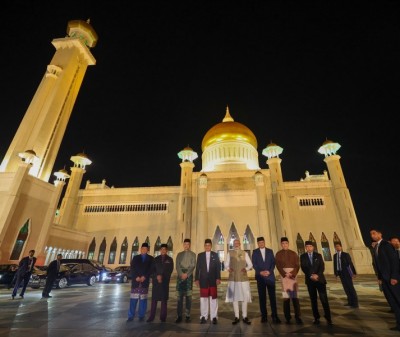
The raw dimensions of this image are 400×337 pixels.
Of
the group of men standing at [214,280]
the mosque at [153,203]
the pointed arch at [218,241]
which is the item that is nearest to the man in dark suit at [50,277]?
the group of men standing at [214,280]

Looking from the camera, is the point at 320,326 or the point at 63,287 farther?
the point at 63,287

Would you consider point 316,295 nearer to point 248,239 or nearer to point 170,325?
point 170,325

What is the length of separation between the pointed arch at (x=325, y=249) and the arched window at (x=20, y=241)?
90.4 feet

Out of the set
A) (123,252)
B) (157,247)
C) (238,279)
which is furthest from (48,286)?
(123,252)

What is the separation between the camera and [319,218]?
2658 centimetres

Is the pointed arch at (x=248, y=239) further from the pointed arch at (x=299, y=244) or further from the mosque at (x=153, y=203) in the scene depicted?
the pointed arch at (x=299, y=244)

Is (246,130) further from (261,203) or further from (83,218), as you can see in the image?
(83,218)

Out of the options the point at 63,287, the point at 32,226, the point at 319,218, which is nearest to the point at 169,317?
the point at 63,287

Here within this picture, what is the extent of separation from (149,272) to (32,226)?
62.5 ft

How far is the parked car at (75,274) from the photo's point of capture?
42.5 feet

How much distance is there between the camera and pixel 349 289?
673 centimetres

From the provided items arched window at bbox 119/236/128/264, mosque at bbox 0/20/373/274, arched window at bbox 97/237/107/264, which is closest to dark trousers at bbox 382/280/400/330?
mosque at bbox 0/20/373/274

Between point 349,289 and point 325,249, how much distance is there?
21209 millimetres

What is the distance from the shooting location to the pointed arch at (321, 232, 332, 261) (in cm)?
2490
